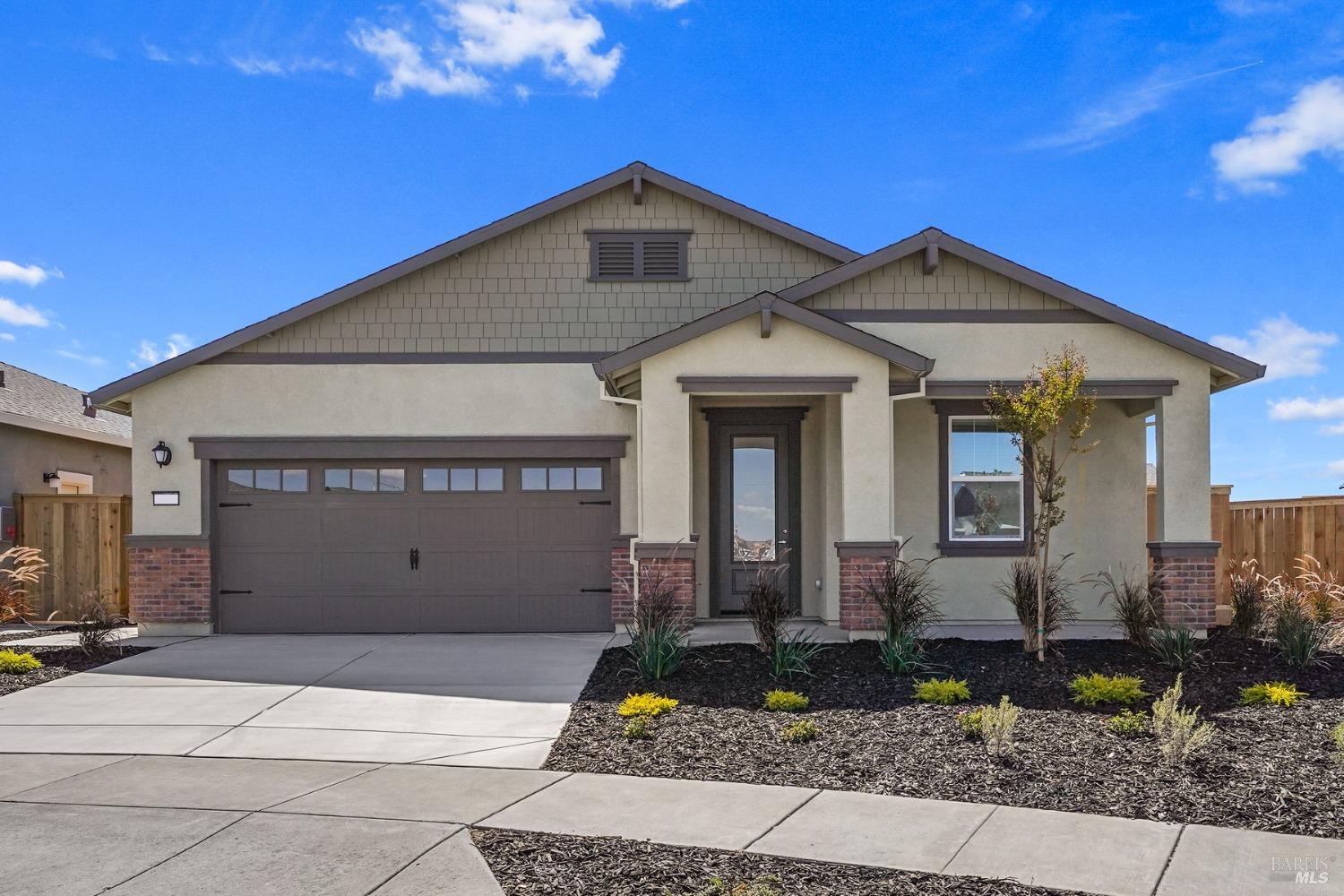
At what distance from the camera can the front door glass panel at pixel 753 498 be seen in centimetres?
1431

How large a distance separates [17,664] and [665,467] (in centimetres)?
699

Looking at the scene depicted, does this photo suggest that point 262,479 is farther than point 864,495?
Yes

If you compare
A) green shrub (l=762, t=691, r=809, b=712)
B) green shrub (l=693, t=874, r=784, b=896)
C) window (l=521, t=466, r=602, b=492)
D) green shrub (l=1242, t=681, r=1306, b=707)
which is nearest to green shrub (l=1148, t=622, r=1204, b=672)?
green shrub (l=1242, t=681, r=1306, b=707)

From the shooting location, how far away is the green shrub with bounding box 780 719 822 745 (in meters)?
8.07

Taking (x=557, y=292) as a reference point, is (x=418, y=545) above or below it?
below

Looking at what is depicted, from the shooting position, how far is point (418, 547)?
13.8 m

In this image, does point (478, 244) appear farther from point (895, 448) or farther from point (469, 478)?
point (895, 448)

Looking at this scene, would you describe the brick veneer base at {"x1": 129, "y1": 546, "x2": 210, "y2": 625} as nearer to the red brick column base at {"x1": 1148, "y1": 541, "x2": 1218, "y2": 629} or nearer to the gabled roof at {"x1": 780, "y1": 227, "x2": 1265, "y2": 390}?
the gabled roof at {"x1": 780, "y1": 227, "x2": 1265, "y2": 390}

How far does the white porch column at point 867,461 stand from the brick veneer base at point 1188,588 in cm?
336

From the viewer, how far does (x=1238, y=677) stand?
1019 centimetres

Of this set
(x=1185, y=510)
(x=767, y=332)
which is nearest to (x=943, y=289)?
(x=767, y=332)

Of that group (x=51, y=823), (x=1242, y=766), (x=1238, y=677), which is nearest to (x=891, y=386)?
(x=1238, y=677)

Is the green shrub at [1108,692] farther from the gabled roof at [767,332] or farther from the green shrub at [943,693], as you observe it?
the gabled roof at [767,332]

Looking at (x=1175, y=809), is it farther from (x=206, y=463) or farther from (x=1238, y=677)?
(x=206, y=463)
